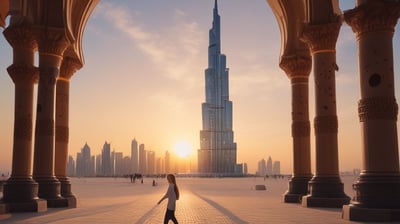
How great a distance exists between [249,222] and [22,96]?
10.1 metres

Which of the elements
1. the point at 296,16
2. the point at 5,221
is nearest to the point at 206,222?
the point at 5,221

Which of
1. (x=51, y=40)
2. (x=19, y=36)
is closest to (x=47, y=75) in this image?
(x=51, y=40)

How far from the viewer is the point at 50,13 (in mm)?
19578

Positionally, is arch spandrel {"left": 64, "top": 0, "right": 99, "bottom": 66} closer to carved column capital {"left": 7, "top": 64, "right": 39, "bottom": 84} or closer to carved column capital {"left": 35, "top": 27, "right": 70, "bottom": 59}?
carved column capital {"left": 35, "top": 27, "right": 70, "bottom": 59}

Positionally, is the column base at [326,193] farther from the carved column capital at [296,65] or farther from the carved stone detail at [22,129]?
the carved stone detail at [22,129]

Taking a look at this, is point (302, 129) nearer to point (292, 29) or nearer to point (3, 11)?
point (292, 29)

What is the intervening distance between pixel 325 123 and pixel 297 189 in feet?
14.7

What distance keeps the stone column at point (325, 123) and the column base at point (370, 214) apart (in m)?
5.23

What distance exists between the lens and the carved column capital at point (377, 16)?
536 inches

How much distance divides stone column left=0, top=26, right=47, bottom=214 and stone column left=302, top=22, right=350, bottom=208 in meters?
10.5

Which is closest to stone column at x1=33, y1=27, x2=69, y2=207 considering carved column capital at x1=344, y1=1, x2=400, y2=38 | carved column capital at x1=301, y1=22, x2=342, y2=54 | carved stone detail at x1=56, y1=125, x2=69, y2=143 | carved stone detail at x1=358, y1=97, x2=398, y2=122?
carved stone detail at x1=56, y1=125, x2=69, y2=143

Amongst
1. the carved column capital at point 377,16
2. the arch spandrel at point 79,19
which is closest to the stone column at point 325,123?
the carved column capital at point 377,16

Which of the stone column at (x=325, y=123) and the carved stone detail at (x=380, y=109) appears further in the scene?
the stone column at (x=325, y=123)

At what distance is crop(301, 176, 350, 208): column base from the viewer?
732 inches
